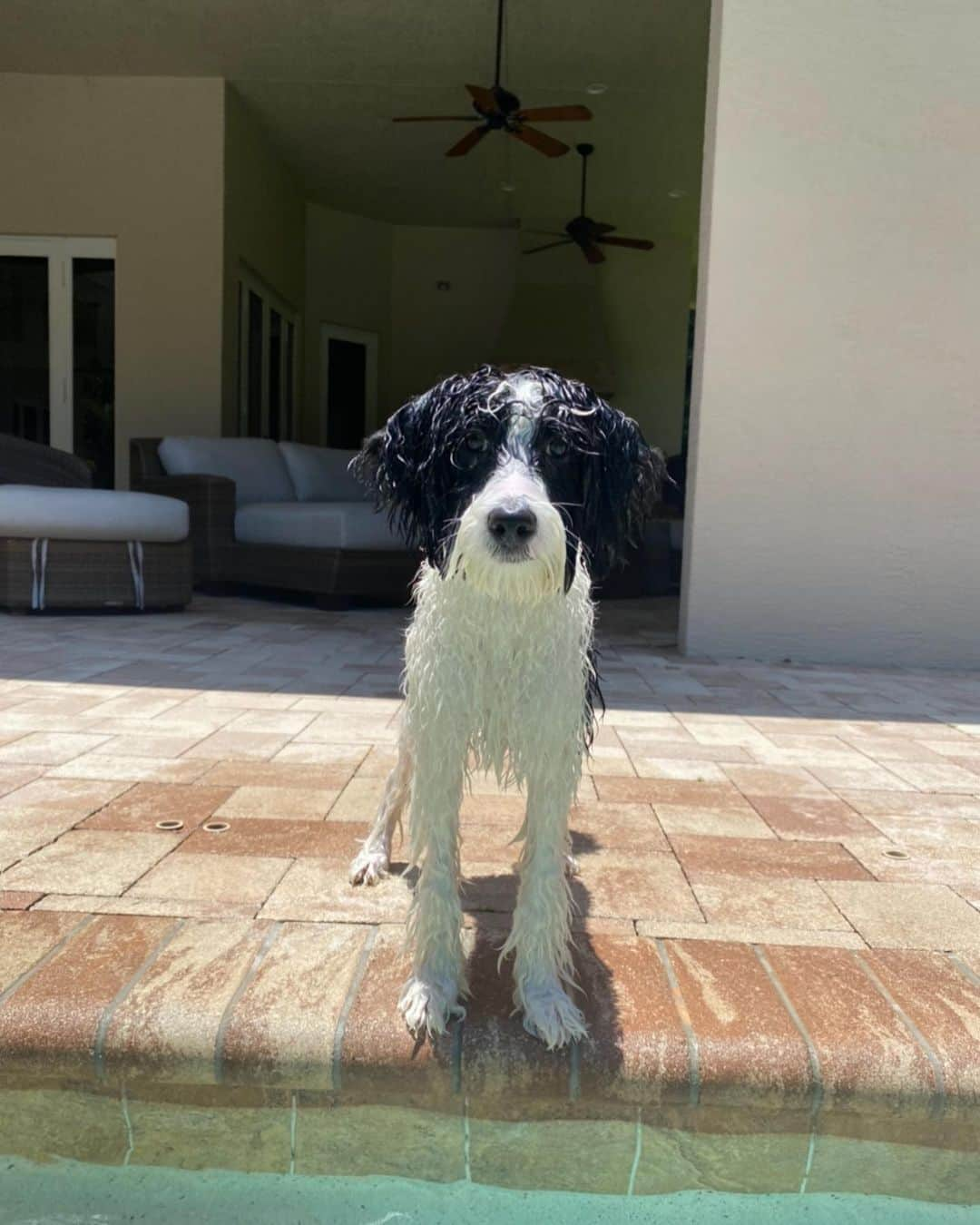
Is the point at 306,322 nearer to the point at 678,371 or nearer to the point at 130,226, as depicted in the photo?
the point at 130,226

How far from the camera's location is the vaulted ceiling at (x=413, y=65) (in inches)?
290

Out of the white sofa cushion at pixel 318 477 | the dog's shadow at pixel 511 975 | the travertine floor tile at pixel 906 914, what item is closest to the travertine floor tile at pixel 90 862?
the dog's shadow at pixel 511 975

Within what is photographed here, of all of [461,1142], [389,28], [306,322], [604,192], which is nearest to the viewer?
[461,1142]

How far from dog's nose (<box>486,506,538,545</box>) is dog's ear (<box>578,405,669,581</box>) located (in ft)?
0.87

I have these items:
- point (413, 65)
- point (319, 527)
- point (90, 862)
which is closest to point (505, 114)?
point (413, 65)

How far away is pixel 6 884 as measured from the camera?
1.94 metres

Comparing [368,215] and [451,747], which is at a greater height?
[368,215]

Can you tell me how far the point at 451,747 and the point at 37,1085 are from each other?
0.84 meters

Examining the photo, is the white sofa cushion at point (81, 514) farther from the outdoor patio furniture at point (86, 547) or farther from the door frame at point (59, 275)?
the door frame at point (59, 275)

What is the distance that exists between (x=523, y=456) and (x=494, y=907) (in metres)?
1.06

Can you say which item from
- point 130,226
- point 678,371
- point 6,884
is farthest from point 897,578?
point 678,371

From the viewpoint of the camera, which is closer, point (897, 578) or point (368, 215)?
point (897, 578)

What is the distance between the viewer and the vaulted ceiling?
290 inches

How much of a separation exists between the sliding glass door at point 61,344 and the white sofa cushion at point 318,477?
7.05 ft
